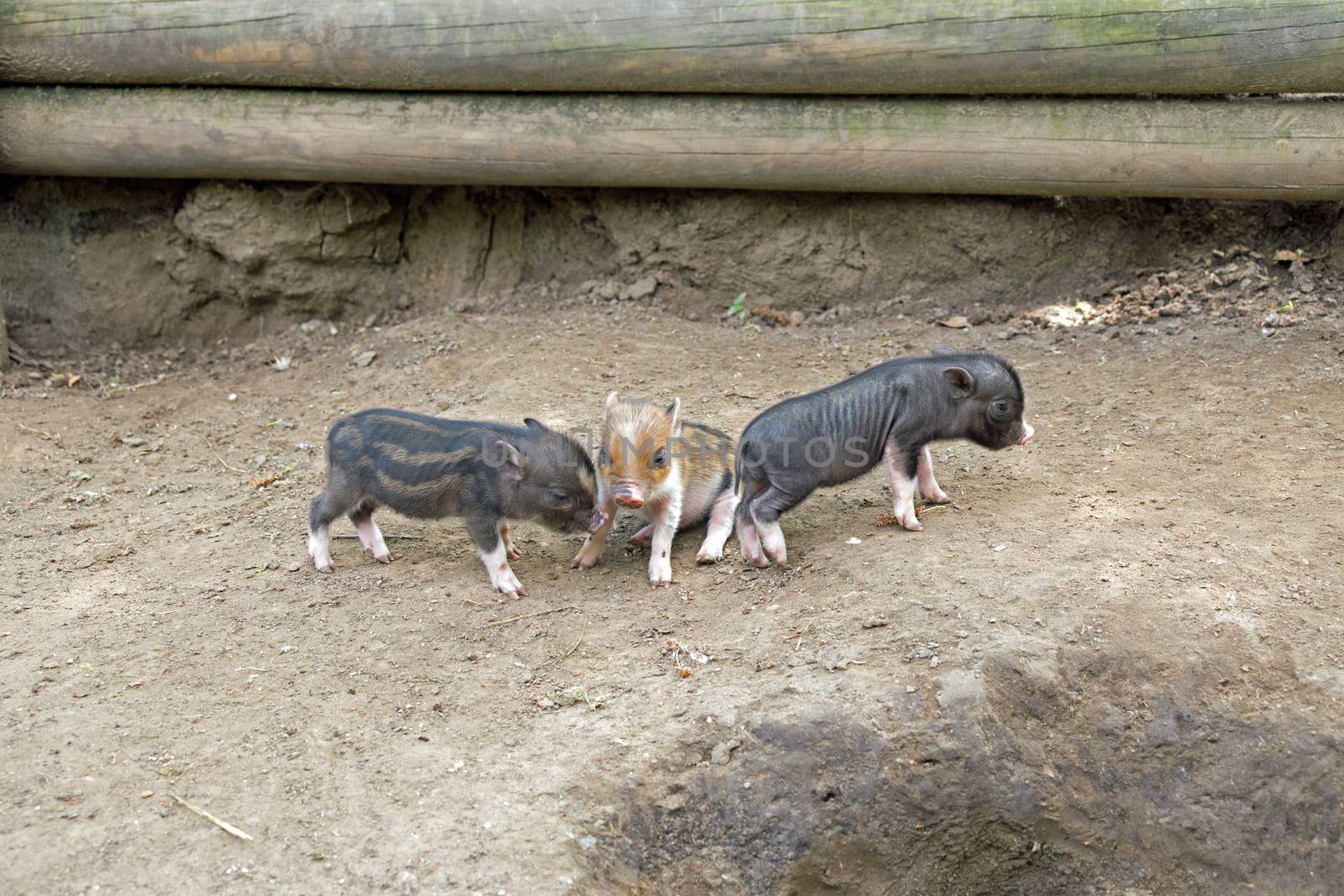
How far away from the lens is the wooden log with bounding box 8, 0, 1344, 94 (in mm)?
7523

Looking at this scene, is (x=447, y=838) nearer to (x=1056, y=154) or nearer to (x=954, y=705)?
(x=954, y=705)

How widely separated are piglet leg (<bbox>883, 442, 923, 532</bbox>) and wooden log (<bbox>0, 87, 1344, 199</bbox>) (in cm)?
282

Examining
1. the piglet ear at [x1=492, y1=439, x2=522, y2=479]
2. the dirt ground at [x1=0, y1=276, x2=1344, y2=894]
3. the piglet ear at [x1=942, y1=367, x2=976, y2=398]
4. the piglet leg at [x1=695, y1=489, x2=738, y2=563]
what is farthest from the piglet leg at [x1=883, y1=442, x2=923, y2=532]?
the piglet ear at [x1=492, y1=439, x2=522, y2=479]

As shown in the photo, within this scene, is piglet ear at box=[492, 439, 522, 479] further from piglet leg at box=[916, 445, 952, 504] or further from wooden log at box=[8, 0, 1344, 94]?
wooden log at box=[8, 0, 1344, 94]

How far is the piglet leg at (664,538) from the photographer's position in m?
6.06

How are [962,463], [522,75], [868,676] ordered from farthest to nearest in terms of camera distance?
1. [522,75]
2. [962,463]
3. [868,676]

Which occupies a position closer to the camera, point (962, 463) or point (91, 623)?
point (91, 623)

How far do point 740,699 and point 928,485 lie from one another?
6.35 feet

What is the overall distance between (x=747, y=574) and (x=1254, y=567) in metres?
2.25

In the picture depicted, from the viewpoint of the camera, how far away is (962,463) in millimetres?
6945

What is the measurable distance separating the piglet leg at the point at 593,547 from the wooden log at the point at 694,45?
3285 millimetres

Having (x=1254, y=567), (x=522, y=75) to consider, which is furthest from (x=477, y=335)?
(x=1254, y=567)

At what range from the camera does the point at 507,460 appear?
19.9 feet

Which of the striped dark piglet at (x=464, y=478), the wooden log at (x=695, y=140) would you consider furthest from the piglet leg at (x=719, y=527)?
the wooden log at (x=695, y=140)
